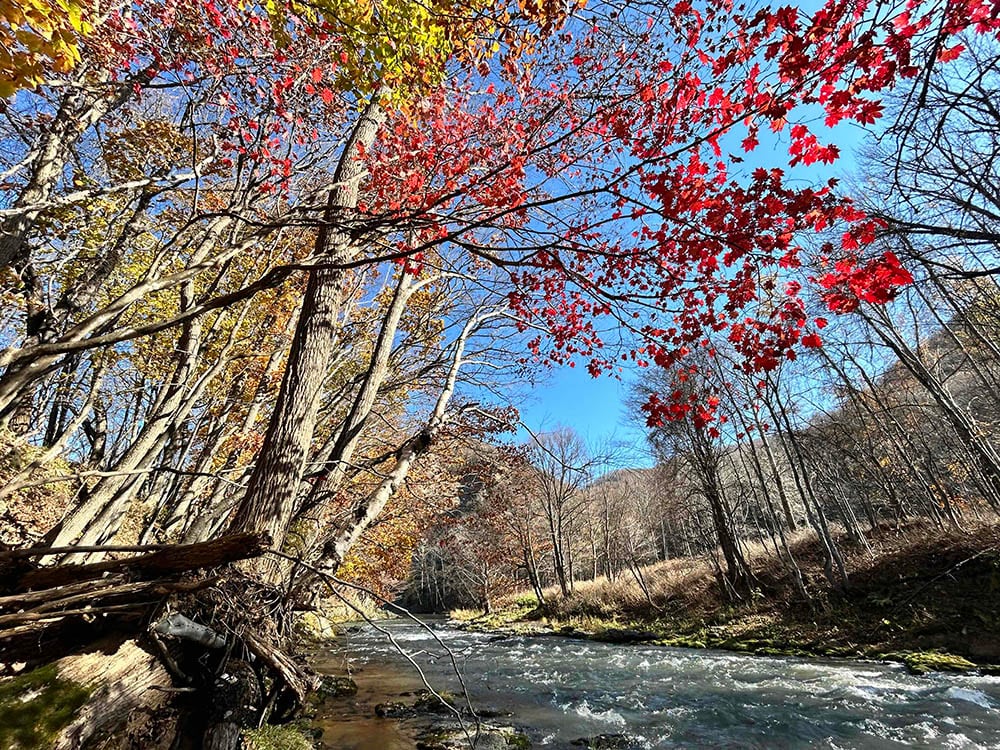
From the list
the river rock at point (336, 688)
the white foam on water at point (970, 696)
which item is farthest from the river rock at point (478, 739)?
the white foam on water at point (970, 696)

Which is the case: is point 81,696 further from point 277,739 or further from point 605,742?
point 605,742

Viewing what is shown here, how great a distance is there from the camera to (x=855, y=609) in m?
11.2

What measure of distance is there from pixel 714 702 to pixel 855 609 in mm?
6405

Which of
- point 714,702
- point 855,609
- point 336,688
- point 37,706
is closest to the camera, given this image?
point 37,706

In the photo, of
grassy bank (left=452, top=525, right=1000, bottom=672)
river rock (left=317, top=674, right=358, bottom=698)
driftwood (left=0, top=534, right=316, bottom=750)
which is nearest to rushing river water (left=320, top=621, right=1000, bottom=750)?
river rock (left=317, top=674, right=358, bottom=698)

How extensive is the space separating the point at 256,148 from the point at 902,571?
1712cm

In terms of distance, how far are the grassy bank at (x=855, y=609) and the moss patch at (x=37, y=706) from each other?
12.1 metres

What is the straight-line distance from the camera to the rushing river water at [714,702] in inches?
237

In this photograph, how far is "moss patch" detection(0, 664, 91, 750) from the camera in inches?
69.6

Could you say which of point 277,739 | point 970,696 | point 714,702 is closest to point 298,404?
point 277,739

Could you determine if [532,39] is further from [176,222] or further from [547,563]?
[547,563]

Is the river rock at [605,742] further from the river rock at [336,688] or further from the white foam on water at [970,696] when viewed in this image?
the river rock at [336,688]

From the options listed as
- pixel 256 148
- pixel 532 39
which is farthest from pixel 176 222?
pixel 532 39

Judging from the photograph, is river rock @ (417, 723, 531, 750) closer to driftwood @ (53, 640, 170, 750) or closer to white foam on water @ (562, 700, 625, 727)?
white foam on water @ (562, 700, 625, 727)
